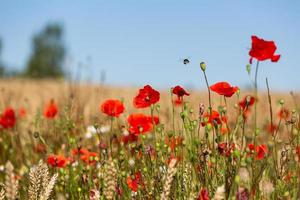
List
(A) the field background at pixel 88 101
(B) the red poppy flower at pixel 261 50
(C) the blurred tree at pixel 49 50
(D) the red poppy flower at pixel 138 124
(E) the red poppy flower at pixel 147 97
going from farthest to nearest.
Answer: (C) the blurred tree at pixel 49 50
(A) the field background at pixel 88 101
(D) the red poppy flower at pixel 138 124
(E) the red poppy flower at pixel 147 97
(B) the red poppy flower at pixel 261 50

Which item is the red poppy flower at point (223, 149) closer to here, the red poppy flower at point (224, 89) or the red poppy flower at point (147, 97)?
the red poppy flower at point (224, 89)

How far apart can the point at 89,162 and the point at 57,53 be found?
5376cm

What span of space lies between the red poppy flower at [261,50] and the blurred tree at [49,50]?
54296mm

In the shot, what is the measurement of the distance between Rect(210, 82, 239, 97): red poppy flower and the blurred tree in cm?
5420

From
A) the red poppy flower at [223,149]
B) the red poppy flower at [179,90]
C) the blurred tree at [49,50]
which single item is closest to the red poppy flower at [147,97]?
the red poppy flower at [179,90]

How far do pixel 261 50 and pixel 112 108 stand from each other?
104 cm

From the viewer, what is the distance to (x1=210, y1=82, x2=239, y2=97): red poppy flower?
260 cm

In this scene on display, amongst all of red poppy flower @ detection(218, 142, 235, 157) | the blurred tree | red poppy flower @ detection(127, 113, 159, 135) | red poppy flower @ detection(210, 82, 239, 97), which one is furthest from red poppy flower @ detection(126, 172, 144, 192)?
the blurred tree

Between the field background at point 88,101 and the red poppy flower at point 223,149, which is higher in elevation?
the red poppy flower at point 223,149

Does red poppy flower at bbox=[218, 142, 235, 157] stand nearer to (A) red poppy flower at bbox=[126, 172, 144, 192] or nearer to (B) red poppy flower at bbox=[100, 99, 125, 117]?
(A) red poppy flower at bbox=[126, 172, 144, 192]

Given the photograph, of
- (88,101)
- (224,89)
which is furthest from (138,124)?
(88,101)

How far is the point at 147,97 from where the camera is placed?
2811 millimetres

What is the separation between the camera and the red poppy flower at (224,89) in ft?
8.52

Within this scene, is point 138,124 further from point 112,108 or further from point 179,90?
point 179,90
